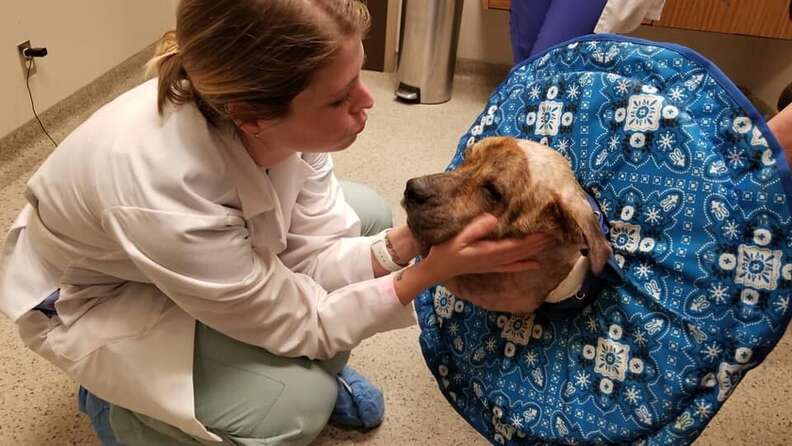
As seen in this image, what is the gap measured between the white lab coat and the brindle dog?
17cm

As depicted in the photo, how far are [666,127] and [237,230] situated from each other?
2.28ft

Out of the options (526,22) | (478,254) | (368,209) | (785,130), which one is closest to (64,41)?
(368,209)

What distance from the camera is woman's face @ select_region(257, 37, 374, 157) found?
2.95 ft

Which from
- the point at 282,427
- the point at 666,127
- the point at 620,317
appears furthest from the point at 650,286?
the point at 282,427

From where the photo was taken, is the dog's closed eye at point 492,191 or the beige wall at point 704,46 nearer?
the dog's closed eye at point 492,191

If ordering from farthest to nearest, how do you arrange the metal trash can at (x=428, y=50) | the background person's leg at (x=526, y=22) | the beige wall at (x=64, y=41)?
the metal trash can at (x=428, y=50) < the beige wall at (x=64, y=41) < the background person's leg at (x=526, y=22)

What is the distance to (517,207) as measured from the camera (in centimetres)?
100

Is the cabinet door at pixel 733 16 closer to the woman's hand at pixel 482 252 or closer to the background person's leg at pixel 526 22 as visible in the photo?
the background person's leg at pixel 526 22

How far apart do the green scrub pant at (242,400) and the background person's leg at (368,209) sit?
0.50 m

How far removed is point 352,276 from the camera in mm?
1256

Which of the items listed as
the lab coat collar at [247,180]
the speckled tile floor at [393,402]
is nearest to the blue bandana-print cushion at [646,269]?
the speckled tile floor at [393,402]

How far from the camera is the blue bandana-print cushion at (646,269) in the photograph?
34.1 inches

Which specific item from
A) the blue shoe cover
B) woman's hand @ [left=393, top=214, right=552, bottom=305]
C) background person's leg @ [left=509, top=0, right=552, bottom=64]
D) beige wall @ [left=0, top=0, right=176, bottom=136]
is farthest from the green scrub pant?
beige wall @ [left=0, top=0, right=176, bottom=136]

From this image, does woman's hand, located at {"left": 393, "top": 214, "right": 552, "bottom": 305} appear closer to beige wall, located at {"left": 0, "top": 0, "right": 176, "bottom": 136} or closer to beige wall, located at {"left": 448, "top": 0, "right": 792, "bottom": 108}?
beige wall, located at {"left": 0, "top": 0, "right": 176, "bottom": 136}
